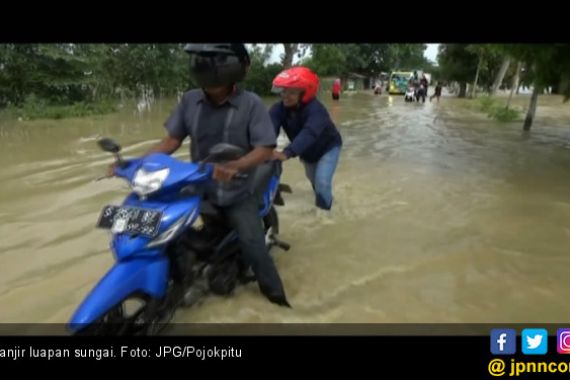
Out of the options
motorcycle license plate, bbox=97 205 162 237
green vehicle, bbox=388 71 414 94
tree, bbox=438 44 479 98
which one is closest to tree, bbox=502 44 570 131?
motorcycle license plate, bbox=97 205 162 237

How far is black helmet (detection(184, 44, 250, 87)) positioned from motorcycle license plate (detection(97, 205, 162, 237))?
924 millimetres

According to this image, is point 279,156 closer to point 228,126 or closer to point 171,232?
point 228,126

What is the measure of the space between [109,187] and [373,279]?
4.41m

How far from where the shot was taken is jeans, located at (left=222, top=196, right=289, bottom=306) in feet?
10.6
